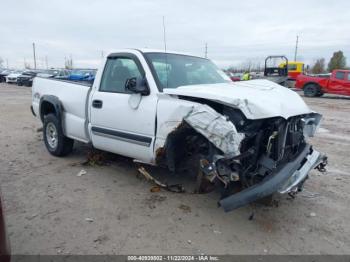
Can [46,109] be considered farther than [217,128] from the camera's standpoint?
Yes

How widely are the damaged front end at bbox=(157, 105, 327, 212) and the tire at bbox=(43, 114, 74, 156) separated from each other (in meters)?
2.66

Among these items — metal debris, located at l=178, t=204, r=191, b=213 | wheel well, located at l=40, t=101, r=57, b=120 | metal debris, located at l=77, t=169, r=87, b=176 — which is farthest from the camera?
wheel well, located at l=40, t=101, r=57, b=120

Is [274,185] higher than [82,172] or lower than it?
higher

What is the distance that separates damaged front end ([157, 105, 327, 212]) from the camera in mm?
3199

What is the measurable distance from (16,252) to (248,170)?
2.38m

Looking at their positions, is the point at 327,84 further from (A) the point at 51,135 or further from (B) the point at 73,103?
(B) the point at 73,103

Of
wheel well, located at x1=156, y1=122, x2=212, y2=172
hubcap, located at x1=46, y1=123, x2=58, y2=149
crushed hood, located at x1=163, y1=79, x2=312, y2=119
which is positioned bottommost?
hubcap, located at x1=46, y1=123, x2=58, y2=149

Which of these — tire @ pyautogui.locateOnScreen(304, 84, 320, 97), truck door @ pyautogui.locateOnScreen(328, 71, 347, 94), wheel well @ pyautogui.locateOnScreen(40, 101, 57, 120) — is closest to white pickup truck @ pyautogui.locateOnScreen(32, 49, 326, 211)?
wheel well @ pyautogui.locateOnScreen(40, 101, 57, 120)

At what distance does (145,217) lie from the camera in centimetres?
370

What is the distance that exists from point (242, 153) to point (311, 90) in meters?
19.0

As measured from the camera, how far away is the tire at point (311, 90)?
20.2 meters

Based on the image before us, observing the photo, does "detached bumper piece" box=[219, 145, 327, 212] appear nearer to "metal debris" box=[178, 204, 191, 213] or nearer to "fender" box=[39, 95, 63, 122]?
"metal debris" box=[178, 204, 191, 213]

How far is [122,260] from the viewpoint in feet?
9.60

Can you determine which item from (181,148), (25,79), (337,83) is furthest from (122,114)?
(25,79)
